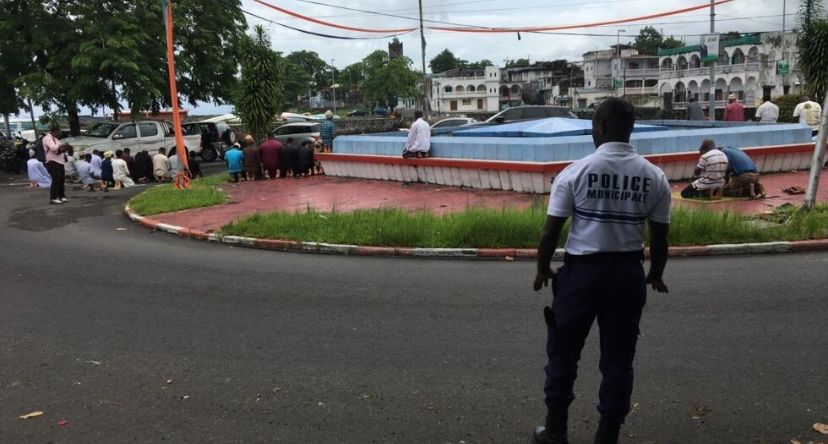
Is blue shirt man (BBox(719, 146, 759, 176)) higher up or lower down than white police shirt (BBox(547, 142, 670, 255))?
lower down

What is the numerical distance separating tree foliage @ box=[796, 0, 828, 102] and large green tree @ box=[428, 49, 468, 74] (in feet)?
415

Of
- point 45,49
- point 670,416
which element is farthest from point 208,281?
point 45,49

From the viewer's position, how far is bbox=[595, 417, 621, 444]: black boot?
337cm

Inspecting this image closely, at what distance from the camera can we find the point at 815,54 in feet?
66.6

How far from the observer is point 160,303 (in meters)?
6.71

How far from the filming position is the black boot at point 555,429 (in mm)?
3484

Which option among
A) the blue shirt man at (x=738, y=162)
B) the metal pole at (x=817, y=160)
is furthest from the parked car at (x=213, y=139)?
the metal pole at (x=817, y=160)

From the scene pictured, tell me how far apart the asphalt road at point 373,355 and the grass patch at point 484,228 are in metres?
0.75

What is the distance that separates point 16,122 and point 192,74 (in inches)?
2095

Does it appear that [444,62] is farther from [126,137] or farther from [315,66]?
[126,137]

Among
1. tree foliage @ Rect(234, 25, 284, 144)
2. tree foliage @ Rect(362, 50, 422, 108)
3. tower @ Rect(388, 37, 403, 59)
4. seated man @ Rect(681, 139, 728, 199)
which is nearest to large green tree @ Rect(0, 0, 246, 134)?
tree foliage @ Rect(234, 25, 284, 144)

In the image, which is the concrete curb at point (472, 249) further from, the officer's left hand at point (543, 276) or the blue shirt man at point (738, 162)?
the officer's left hand at point (543, 276)

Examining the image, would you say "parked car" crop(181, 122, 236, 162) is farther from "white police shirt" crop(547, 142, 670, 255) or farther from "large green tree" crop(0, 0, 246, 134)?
"white police shirt" crop(547, 142, 670, 255)

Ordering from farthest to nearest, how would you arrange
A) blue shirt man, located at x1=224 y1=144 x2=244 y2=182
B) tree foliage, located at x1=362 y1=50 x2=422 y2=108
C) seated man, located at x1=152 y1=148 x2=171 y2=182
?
1. tree foliage, located at x1=362 y1=50 x2=422 y2=108
2. seated man, located at x1=152 y1=148 x2=171 y2=182
3. blue shirt man, located at x1=224 y1=144 x2=244 y2=182
